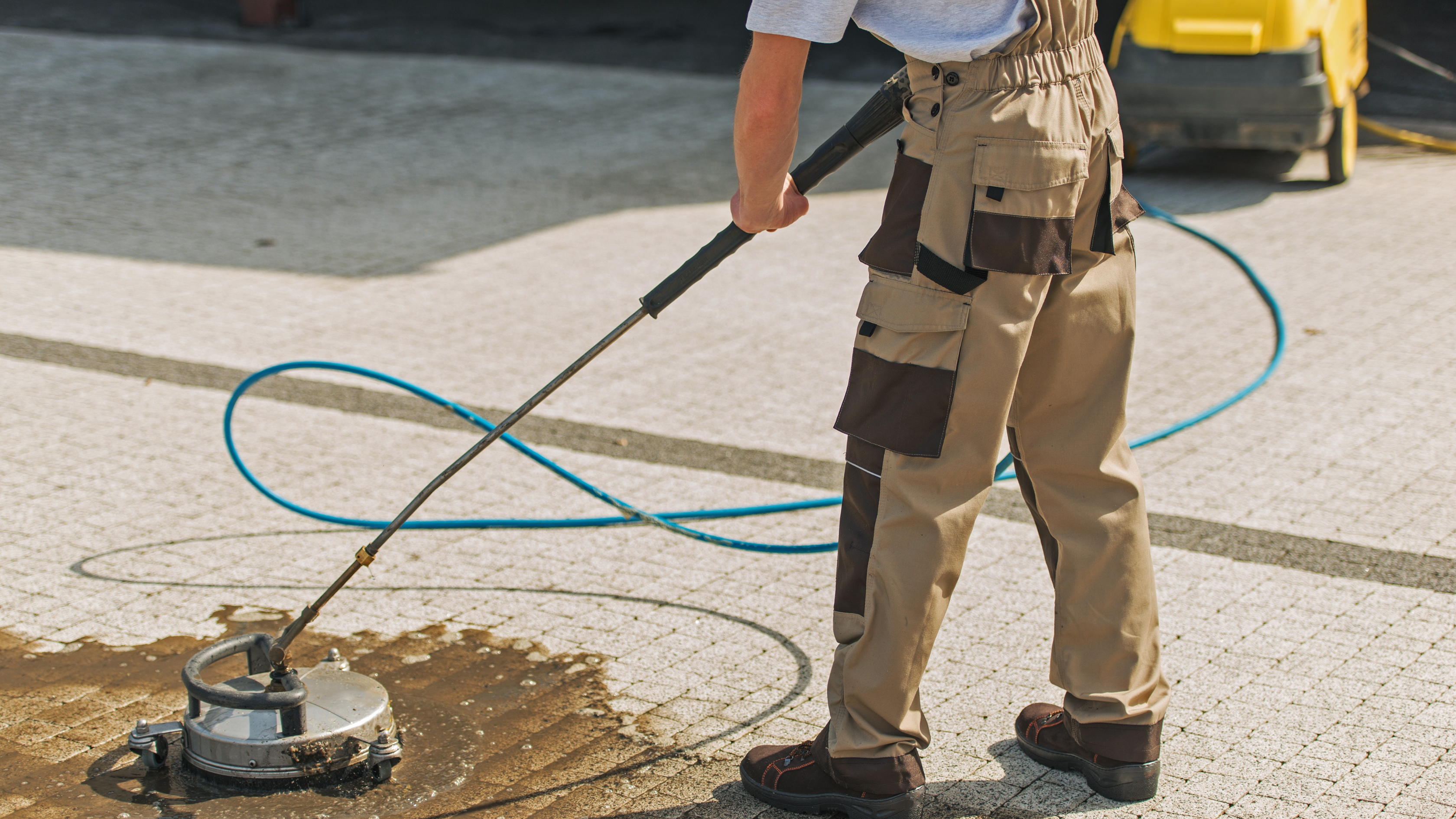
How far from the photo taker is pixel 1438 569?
13.8 feet

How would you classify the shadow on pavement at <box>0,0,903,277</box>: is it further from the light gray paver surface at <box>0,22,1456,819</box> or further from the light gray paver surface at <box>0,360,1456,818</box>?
the light gray paver surface at <box>0,360,1456,818</box>

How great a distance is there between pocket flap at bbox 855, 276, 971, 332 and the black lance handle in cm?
30

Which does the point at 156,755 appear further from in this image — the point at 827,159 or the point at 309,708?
the point at 827,159

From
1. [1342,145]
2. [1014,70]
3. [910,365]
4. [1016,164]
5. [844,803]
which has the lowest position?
[844,803]

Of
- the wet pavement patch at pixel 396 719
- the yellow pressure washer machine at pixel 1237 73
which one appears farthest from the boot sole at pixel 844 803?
the yellow pressure washer machine at pixel 1237 73

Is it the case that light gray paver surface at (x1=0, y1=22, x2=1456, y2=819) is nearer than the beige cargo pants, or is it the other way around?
the beige cargo pants

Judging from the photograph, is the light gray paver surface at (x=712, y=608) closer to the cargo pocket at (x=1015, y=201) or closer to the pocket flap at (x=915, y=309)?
the pocket flap at (x=915, y=309)

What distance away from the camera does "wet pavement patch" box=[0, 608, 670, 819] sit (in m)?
3.02

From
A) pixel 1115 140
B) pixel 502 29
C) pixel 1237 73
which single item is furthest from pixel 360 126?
pixel 1115 140

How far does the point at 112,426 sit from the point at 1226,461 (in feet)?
13.5

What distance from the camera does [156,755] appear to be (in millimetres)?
3092

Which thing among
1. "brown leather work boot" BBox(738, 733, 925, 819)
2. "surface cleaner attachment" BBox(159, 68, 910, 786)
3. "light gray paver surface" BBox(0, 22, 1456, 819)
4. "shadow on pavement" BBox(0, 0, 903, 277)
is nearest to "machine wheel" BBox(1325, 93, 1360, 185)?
"light gray paver surface" BBox(0, 22, 1456, 819)

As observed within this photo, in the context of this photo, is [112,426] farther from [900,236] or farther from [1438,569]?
[1438,569]

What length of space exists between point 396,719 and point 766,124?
1.68m
